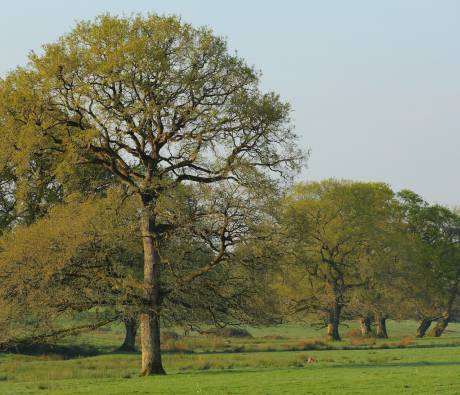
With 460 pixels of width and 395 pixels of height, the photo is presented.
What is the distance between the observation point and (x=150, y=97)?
114ft

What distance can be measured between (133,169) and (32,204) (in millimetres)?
9406

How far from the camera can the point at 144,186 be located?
34844 millimetres

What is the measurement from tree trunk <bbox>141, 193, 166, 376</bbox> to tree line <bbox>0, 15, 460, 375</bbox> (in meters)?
0.07

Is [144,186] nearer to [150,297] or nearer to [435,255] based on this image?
[150,297]

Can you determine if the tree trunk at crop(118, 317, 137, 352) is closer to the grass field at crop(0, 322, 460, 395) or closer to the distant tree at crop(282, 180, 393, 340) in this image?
the grass field at crop(0, 322, 460, 395)

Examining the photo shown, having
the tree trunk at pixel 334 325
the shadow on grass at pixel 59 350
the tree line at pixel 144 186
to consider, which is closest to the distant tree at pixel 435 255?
the tree trunk at pixel 334 325

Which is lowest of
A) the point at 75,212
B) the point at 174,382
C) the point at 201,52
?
the point at 174,382

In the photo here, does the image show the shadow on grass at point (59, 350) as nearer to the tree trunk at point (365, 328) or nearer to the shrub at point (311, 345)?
the shrub at point (311, 345)

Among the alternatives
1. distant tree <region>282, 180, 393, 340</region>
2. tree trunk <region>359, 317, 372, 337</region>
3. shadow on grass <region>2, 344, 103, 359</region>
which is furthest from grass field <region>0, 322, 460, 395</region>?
tree trunk <region>359, 317, 372, 337</region>

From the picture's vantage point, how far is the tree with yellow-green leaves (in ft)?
113

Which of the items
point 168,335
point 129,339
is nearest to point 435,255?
point 168,335

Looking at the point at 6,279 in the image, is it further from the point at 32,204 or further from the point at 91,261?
the point at 32,204

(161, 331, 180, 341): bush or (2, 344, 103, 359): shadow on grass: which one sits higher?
(161, 331, 180, 341): bush

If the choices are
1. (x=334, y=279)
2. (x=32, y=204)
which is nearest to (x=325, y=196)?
(x=334, y=279)
